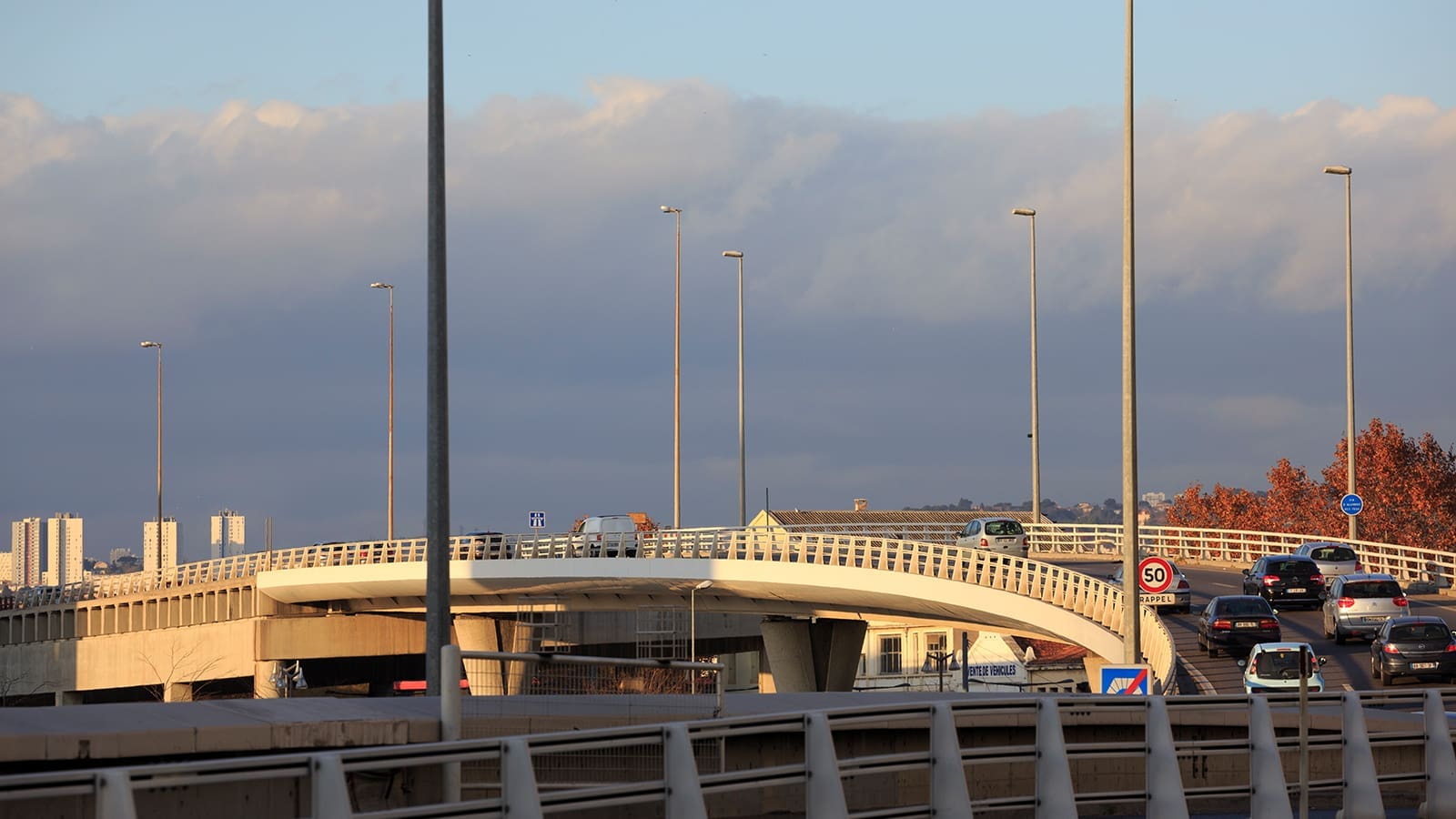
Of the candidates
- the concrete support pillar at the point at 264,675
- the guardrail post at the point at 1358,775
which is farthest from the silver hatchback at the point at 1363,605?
the concrete support pillar at the point at 264,675

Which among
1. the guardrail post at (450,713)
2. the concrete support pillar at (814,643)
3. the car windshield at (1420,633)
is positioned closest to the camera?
the guardrail post at (450,713)

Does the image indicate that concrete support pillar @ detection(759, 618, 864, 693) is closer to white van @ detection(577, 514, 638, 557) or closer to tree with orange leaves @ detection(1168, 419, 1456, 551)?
white van @ detection(577, 514, 638, 557)

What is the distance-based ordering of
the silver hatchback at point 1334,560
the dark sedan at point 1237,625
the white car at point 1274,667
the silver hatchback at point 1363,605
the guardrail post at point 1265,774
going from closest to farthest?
1. the guardrail post at point 1265,774
2. the white car at point 1274,667
3. the dark sedan at point 1237,625
4. the silver hatchback at point 1363,605
5. the silver hatchback at point 1334,560

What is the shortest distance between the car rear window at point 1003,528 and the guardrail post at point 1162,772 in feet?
162

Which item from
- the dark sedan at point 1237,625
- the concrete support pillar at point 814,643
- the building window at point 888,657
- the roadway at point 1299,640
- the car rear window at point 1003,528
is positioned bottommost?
the building window at point 888,657

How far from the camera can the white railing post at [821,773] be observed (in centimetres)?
1089

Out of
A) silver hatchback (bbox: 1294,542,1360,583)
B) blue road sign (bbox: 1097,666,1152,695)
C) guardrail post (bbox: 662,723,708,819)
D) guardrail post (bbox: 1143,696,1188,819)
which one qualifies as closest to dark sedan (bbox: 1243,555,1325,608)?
silver hatchback (bbox: 1294,542,1360,583)

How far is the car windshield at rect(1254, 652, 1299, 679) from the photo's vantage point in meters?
31.5

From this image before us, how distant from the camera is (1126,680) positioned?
25203 millimetres

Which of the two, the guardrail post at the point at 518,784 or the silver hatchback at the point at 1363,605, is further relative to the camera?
the silver hatchback at the point at 1363,605

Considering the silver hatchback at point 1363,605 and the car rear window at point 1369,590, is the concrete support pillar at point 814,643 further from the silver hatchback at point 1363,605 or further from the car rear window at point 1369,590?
the car rear window at point 1369,590

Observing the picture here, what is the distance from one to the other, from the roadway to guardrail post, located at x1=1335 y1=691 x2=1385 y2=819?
10.8m

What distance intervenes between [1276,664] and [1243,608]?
8.68m

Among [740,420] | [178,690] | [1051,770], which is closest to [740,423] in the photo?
[740,420]
